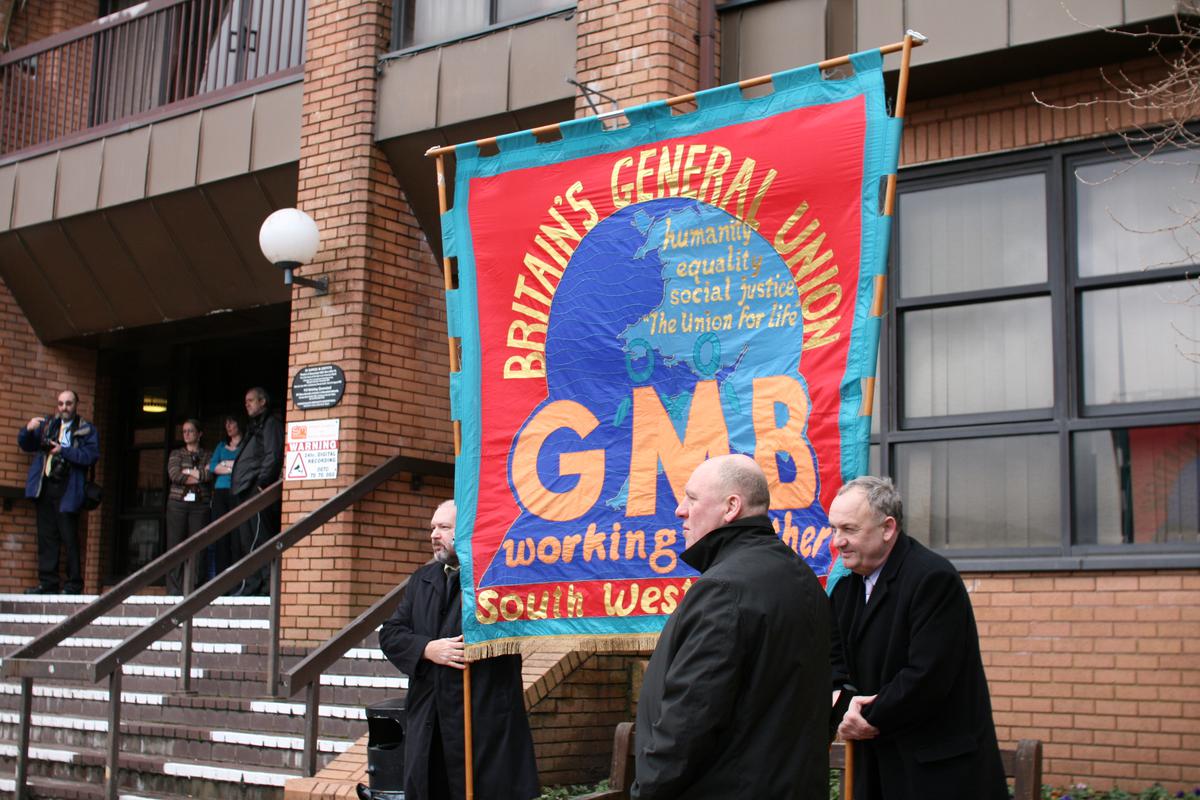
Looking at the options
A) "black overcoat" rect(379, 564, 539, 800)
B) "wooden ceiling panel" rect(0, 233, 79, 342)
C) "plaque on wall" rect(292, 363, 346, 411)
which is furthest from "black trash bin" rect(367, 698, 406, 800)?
"wooden ceiling panel" rect(0, 233, 79, 342)

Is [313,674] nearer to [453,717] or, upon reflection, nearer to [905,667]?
[453,717]

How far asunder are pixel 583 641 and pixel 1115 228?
13.1 feet

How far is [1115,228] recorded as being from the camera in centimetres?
782

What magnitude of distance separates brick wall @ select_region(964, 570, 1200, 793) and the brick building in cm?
1

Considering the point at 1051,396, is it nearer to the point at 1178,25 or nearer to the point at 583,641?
the point at 1178,25

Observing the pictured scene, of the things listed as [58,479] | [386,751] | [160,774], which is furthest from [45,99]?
[386,751]

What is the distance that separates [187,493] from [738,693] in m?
10.2

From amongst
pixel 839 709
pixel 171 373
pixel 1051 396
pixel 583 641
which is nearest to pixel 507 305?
pixel 583 641

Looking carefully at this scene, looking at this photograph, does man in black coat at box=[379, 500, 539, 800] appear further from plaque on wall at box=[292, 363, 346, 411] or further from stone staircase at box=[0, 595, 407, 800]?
plaque on wall at box=[292, 363, 346, 411]

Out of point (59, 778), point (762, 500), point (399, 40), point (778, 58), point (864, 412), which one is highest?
point (399, 40)

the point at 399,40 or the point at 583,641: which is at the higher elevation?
the point at 399,40

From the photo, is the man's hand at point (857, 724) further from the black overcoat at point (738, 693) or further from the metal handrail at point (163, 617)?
the metal handrail at point (163, 617)

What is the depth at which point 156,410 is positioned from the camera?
1523 cm

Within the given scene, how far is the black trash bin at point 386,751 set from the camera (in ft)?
20.3
